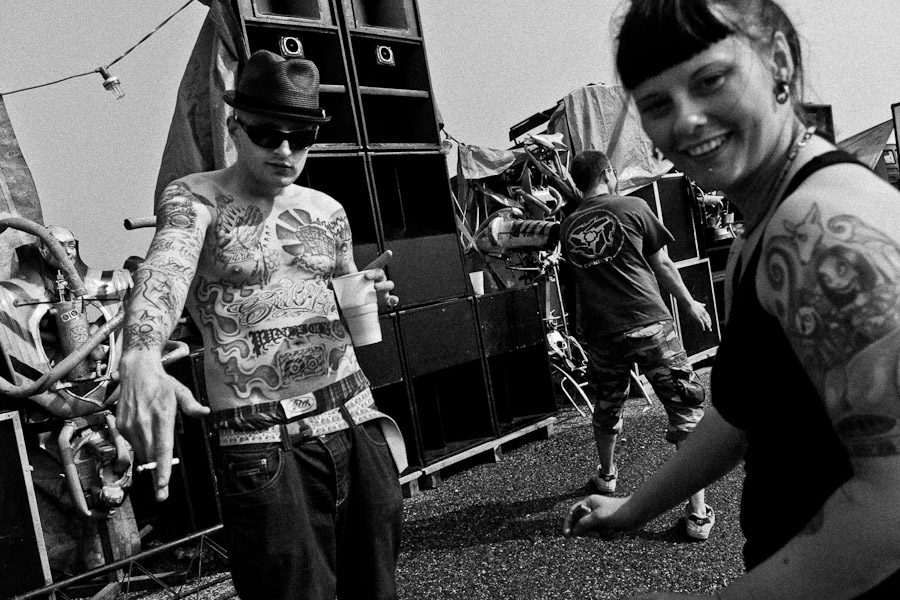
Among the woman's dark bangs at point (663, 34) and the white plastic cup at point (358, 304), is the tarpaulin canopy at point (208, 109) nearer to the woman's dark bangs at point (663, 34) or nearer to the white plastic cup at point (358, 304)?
the white plastic cup at point (358, 304)

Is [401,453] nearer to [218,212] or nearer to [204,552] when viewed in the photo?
[218,212]

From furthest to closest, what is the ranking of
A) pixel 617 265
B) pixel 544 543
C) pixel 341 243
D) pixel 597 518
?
1. pixel 617 265
2. pixel 544 543
3. pixel 341 243
4. pixel 597 518

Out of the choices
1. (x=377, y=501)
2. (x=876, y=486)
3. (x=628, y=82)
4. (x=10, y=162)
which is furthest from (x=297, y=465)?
(x=10, y=162)

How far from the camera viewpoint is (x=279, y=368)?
215 cm

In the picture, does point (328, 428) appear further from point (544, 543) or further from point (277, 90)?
point (544, 543)

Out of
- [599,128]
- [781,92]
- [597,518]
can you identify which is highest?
[599,128]

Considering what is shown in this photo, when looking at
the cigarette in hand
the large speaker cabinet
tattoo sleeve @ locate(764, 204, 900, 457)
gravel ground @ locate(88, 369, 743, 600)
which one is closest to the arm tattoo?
tattoo sleeve @ locate(764, 204, 900, 457)

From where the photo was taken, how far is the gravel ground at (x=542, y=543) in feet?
10.2

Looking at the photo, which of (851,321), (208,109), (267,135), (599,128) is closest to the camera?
(851,321)

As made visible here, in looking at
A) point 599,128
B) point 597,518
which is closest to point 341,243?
point 597,518

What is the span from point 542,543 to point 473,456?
181 cm

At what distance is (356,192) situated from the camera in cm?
492

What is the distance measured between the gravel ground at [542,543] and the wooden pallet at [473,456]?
0.09m

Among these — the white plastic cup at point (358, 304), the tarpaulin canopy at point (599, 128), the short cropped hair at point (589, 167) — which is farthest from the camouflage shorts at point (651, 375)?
the tarpaulin canopy at point (599, 128)
